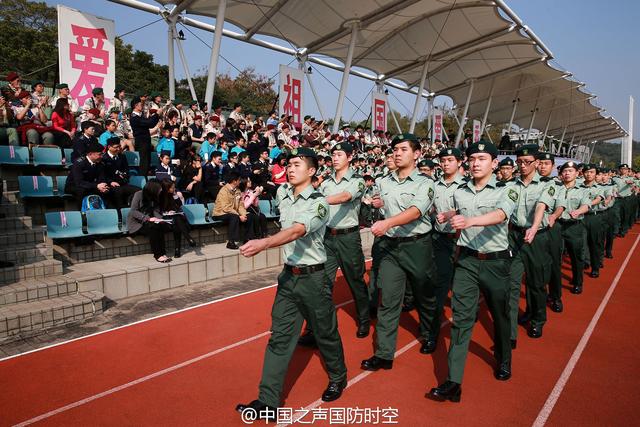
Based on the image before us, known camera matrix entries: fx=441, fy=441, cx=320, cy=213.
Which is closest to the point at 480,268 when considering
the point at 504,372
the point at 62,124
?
the point at 504,372

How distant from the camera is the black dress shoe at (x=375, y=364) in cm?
403

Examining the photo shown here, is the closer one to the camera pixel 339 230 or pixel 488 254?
pixel 488 254

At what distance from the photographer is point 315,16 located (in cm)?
1781

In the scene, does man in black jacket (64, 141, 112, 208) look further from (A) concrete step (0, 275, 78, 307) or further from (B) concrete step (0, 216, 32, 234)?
(A) concrete step (0, 275, 78, 307)

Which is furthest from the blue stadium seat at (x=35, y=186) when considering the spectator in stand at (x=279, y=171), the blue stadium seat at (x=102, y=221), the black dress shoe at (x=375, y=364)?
the black dress shoe at (x=375, y=364)

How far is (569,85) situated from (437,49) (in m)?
16.4

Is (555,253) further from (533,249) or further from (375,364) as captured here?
(375,364)

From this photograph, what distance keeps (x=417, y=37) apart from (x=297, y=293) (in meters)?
21.1

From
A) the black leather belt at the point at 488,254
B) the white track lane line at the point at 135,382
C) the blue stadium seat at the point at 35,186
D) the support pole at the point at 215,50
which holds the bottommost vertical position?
the white track lane line at the point at 135,382

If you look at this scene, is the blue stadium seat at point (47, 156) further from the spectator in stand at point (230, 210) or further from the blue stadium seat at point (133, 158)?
the spectator in stand at point (230, 210)

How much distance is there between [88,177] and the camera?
23.7ft

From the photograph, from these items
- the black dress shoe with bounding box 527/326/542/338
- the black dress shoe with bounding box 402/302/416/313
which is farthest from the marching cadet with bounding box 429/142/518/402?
the black dress shoe with bounding box 402/302/416/313

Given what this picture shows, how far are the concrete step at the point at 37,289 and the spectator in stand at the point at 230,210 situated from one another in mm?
3014

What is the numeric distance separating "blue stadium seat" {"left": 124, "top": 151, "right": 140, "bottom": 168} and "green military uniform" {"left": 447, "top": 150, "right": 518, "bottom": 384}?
7497mm
